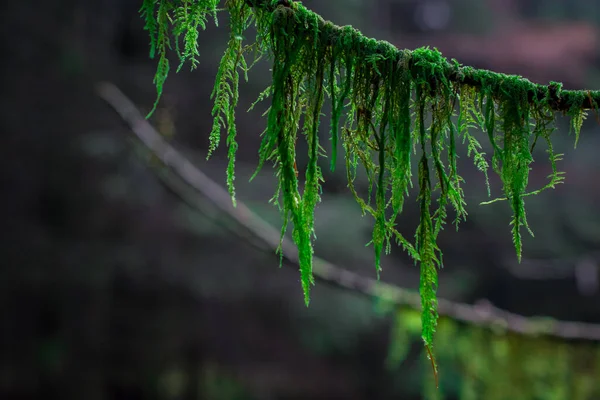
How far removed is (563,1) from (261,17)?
9069 millimetres

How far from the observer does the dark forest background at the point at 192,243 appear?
6.18m

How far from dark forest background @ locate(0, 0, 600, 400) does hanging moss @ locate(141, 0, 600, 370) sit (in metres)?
5.38

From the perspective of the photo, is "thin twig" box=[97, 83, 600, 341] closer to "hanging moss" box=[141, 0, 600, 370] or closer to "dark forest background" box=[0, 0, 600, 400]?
"hanging moss" box=[141, 0, 600, 370]

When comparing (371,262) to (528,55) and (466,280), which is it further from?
(528,55)

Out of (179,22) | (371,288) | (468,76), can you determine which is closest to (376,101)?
(468,76)

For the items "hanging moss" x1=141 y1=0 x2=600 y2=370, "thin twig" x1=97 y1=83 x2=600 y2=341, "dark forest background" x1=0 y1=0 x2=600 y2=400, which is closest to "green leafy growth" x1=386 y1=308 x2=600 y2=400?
"thin twig" x1=97 y1=83 x2=600 y2=341

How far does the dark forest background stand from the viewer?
6.18 m

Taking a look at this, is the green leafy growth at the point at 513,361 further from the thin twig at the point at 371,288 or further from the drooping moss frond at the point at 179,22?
the drooping moss frond at the point at 179,22

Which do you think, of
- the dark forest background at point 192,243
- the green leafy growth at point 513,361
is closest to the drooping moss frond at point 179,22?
the green leafy growth at point 513,361

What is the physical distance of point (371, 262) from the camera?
289 inches

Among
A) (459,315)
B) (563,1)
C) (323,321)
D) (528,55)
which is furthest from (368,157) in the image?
(563,1)

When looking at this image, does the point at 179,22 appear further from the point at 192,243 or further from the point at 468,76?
the point at 192,243

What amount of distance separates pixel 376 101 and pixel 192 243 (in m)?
6.31

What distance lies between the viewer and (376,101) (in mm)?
1011
